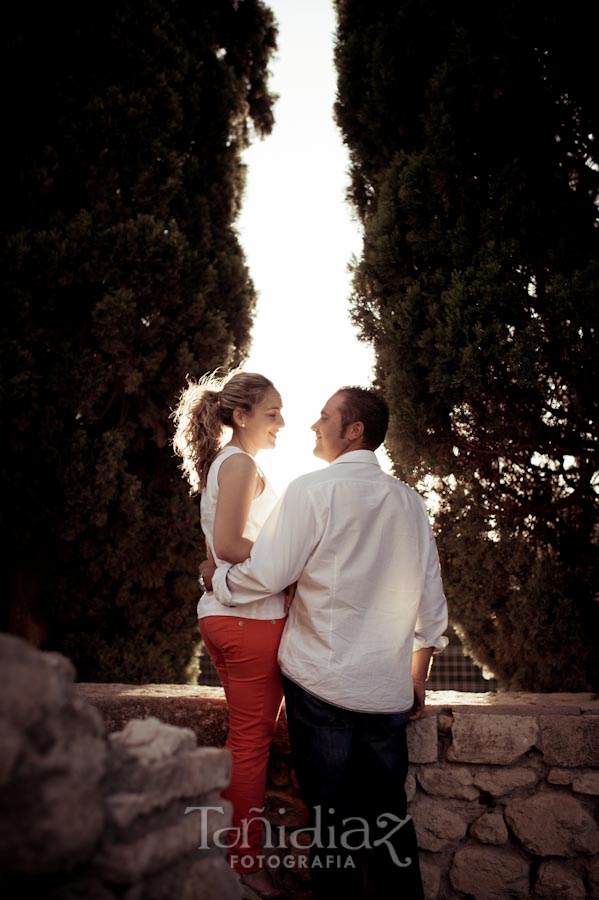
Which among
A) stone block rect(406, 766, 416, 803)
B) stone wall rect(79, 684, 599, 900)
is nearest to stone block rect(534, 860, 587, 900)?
stone wall rect(79, 684, 599, 900)

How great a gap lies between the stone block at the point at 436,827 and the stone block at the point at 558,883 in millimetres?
341

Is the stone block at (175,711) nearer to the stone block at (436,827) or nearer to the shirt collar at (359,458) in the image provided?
the stone block at (436,827)

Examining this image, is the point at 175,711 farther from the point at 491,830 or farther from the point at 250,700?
the point at 491,830

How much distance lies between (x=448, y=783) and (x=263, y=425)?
5.43 ft

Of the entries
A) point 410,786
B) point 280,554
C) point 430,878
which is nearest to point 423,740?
point 410,786

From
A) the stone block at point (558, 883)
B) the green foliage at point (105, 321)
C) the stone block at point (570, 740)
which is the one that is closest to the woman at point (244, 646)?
the stone block at point (558, 883)

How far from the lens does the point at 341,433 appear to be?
2.55 meters

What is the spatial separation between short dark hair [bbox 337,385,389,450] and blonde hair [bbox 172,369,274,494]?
38cm

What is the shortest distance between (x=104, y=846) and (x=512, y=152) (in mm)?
4164

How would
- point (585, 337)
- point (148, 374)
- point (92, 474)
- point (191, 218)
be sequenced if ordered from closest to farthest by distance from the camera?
point (585, 337), point (92, 474), point (148, 374), point (191, 218)

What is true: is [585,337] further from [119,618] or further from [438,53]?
[119,618]

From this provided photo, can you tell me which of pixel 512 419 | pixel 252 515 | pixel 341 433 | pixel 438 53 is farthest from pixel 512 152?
pixel 252 515

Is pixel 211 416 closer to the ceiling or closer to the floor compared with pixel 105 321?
closer to the floor

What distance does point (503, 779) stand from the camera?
9.20 ft
